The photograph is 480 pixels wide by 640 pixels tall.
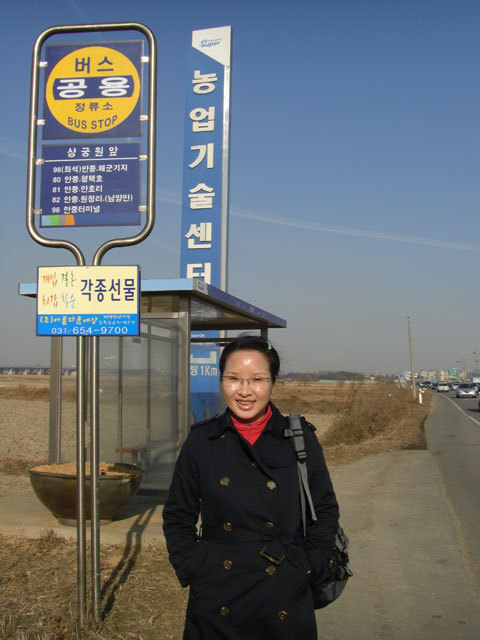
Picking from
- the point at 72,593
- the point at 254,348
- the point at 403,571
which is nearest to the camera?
the point at 254,348

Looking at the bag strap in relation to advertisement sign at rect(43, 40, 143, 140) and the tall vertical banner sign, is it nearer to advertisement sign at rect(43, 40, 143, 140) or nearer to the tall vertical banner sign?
advertisement sign at rect(43, 40, 143, 140)

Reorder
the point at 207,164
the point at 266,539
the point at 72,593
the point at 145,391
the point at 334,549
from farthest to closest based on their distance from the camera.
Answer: the point at 207,164
the point at 145,391
the point at 72,593
the point at 334,549
the point at 266,539

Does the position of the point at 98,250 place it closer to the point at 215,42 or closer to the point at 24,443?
the point at 215,42

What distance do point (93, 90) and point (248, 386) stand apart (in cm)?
270

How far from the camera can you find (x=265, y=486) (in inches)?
91.1

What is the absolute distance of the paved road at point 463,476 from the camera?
21.5 feet

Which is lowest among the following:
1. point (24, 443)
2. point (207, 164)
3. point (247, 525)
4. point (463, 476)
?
point (24, 443)

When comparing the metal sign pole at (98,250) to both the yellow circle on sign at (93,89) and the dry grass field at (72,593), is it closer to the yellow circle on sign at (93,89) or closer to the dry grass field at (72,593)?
the yellow circle on sign at (93,89)

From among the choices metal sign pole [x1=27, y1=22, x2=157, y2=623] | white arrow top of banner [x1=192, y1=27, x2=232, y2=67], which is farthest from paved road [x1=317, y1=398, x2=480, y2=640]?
white arrow top of banner [x1=192, y1=27, x2=232, y2=67]

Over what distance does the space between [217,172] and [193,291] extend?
6.42m

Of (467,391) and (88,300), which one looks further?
(467,391)

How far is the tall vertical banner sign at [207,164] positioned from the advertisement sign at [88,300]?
7.86 meters

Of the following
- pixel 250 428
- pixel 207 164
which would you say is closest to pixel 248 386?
pixel 250 428

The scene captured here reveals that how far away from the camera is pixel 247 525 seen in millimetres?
2295
